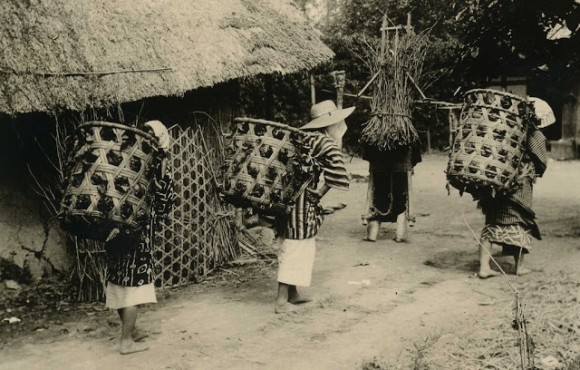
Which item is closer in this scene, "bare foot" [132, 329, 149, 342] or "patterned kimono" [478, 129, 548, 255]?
"bare foot" [132, 329, 149, 342]

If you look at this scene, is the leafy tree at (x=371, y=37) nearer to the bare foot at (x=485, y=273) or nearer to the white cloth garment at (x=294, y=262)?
the bare foot at (x=485, y=273)

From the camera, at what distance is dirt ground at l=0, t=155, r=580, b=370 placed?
461 cm

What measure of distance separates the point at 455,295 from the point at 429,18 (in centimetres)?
1260

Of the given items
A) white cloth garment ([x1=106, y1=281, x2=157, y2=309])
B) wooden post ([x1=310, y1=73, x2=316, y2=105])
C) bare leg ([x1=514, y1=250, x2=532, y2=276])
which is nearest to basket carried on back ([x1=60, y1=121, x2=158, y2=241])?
white cloth garment ([x1=106, y1=281, x2=157, y2=309])

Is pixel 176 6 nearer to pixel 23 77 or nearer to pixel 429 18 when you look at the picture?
pixel 23 77

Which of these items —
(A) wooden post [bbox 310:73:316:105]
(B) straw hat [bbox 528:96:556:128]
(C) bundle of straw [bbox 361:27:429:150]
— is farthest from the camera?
(A) wooden post [bbox 310:73:316:105]

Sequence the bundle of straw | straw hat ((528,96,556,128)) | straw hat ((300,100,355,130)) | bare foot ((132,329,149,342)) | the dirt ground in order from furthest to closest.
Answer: the bundle of straw → straw hat ((528,96,556,128)) → straw hat ((300,100,355,130)) → bare foot ((132,329,149,342)) → the dirt ground

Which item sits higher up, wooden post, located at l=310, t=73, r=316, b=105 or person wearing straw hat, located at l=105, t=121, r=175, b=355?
wooden post, located at l=310, t=73, r=316, b=105

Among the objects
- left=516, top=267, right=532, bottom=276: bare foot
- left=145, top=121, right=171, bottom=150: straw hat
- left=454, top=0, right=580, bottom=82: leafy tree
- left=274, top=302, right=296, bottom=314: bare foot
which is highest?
left=454, top=0, right=580, bottom=82: leafy tree

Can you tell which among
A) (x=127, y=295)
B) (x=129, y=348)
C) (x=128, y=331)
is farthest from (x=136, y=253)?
(x=129, y=348)

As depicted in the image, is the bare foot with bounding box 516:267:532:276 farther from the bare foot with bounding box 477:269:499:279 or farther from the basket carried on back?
the basket carried on back

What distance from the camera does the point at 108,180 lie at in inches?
171

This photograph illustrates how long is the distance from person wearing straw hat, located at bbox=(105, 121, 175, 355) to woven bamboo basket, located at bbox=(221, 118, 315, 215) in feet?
1.70

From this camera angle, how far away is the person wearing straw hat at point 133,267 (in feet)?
15.3
